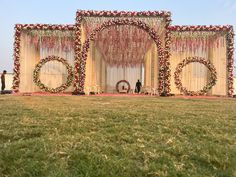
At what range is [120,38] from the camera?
23.1 meters

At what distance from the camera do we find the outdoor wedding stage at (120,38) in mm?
20344

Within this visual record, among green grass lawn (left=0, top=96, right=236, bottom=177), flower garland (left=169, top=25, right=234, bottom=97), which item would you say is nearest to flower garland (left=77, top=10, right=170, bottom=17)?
flower garland (left=169, top=25, right=234, bottom=97)

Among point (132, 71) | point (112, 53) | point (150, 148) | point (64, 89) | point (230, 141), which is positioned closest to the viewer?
point (150, 148)

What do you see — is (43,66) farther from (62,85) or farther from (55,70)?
(62,85)

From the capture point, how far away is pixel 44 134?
4941mm

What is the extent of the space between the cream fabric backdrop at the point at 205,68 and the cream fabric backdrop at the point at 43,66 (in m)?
6.68

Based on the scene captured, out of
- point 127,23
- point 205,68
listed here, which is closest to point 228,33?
point 205,68

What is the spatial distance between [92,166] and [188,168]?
3.24 ft

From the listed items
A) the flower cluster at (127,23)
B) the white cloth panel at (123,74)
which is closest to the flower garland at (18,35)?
the flower cluster at (127,23)

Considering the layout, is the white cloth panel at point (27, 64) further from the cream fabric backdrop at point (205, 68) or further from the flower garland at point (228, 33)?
the flower garland at point (228, 33)

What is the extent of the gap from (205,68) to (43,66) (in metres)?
10.5

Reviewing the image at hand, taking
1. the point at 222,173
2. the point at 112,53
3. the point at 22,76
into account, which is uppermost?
the point at 112,53

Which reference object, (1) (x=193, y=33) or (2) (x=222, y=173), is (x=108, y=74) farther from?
(2) (x=222, y=173)

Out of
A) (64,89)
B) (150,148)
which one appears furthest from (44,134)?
(64,89)
